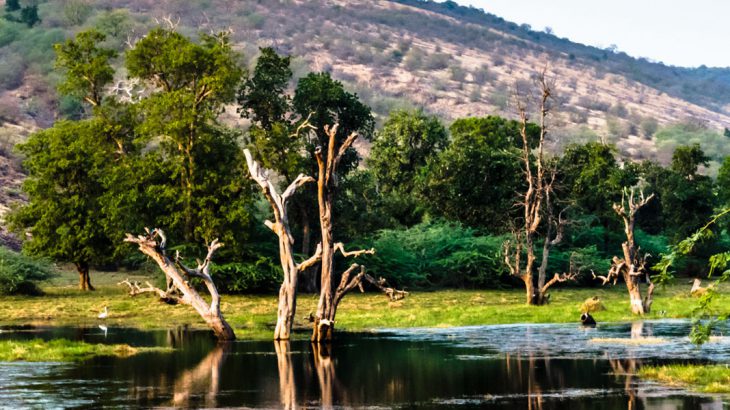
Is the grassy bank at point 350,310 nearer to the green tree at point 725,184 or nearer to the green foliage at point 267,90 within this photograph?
the green foliage at point 267,90

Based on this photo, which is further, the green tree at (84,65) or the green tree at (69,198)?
the green tree at (84,65)

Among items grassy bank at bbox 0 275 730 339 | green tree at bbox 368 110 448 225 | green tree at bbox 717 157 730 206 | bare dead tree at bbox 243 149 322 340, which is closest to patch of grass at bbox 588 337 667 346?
grassy bank at bbox 0 275 730 339

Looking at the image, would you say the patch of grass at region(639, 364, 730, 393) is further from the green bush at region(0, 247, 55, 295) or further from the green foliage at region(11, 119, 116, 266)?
the green foliage at region(11, 119, 116, 266)

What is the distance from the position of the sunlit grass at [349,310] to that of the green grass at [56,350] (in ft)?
26.2

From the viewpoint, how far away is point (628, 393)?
102 feet

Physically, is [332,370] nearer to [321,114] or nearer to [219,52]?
[219,52]

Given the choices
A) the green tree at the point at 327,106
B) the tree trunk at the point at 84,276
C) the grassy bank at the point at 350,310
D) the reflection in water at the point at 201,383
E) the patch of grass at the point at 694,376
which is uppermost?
the green tree at the point at 327,106

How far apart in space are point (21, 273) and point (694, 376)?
50.2 metres

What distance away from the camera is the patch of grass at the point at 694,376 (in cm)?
3156

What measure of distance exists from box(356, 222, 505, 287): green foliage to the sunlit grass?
13.4 ft

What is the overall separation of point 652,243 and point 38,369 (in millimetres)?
66173

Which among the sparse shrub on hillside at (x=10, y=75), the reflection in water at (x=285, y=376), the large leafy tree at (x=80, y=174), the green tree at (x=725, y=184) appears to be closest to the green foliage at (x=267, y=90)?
the large leafy tree at (x=80, y=174)

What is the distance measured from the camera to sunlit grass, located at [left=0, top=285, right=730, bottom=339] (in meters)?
59.8

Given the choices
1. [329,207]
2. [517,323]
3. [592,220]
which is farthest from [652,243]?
[329,207]
